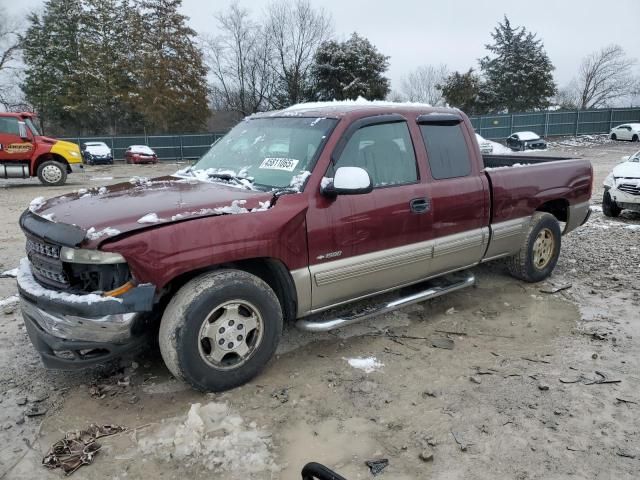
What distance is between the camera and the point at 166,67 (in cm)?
3819

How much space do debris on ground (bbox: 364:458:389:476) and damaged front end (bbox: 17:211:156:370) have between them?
1510 mm

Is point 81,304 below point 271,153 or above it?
below

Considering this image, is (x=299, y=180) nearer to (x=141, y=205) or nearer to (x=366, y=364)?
(x=141, y=205)

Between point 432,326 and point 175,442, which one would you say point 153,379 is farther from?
point 432,326

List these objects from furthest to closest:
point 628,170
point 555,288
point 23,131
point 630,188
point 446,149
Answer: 1. point 23,131
2. point 628,170
3. point 630,188
4. point 555,288
5. point 446,149

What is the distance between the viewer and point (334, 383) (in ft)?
11.5

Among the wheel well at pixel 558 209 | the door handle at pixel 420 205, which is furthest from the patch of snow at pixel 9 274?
the wheel well at pixel 558 209

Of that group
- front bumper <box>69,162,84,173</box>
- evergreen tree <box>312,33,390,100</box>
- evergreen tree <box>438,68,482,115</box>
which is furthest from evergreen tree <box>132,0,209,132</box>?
front bumper <box>69,162,84,173</box>

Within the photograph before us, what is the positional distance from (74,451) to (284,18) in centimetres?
4246

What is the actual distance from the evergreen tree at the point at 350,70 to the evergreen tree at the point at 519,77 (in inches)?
551

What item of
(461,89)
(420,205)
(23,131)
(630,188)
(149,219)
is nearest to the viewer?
(149,219)

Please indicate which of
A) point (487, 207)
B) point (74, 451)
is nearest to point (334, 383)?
point (74, 451)

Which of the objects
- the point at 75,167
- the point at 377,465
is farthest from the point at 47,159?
the point at 377,465

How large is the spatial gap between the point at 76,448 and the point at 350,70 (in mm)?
35363
